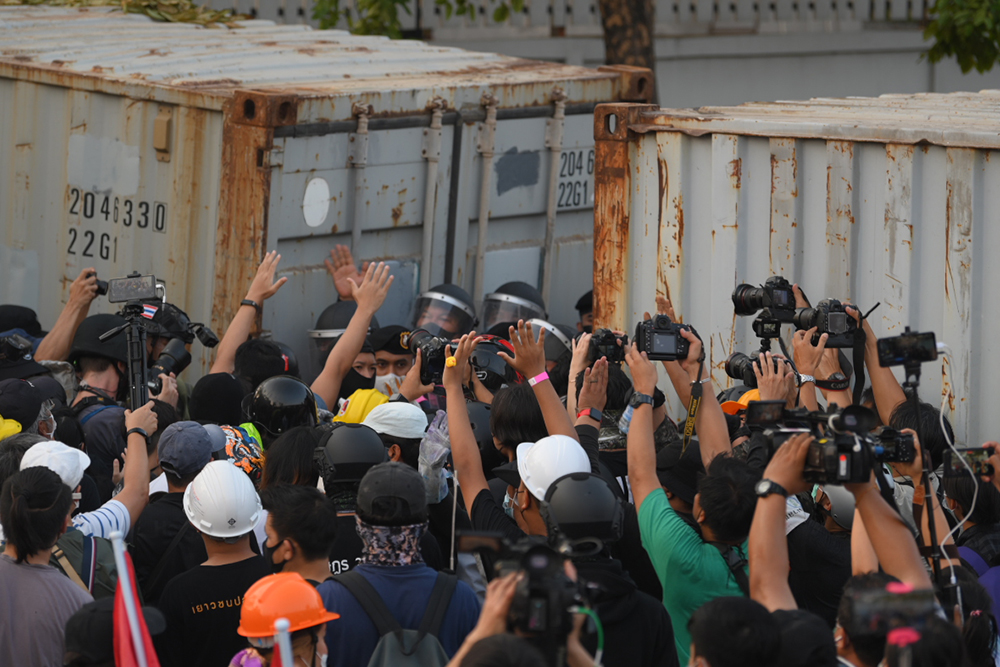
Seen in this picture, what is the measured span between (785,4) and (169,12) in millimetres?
10611

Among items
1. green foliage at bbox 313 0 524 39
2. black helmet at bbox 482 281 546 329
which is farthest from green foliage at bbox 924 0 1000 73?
black helmet at bbox 482 281 546 329

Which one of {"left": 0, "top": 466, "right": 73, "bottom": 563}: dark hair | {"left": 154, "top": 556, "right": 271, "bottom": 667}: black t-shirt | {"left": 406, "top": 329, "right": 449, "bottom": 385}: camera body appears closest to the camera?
{"left": 0, "top": 466, "right": 73, "bottom": 563}: dark hair

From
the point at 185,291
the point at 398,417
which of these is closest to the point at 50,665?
the point at 398,417

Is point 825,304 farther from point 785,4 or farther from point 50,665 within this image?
point 785,4

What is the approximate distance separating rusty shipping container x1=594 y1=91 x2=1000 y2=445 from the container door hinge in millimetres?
2642

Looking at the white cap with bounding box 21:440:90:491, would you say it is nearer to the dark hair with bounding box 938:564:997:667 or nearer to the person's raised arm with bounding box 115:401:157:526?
the person's raised arm with bounding box 115:401:157:526

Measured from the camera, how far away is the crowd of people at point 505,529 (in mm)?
2979

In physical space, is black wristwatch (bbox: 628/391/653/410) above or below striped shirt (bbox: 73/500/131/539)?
above

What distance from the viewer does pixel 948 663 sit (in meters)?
2.79

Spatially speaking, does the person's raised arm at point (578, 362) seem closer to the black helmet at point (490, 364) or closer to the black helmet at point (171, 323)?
the black helmet at point (490, 364)

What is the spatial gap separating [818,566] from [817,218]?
225cm

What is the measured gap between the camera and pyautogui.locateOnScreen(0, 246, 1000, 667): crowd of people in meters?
2.98

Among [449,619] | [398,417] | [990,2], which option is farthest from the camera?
[990,2]

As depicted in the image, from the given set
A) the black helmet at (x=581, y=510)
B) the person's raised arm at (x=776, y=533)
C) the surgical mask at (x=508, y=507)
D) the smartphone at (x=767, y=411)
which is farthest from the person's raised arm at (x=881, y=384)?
the black helmet at (x=581, y=510)
